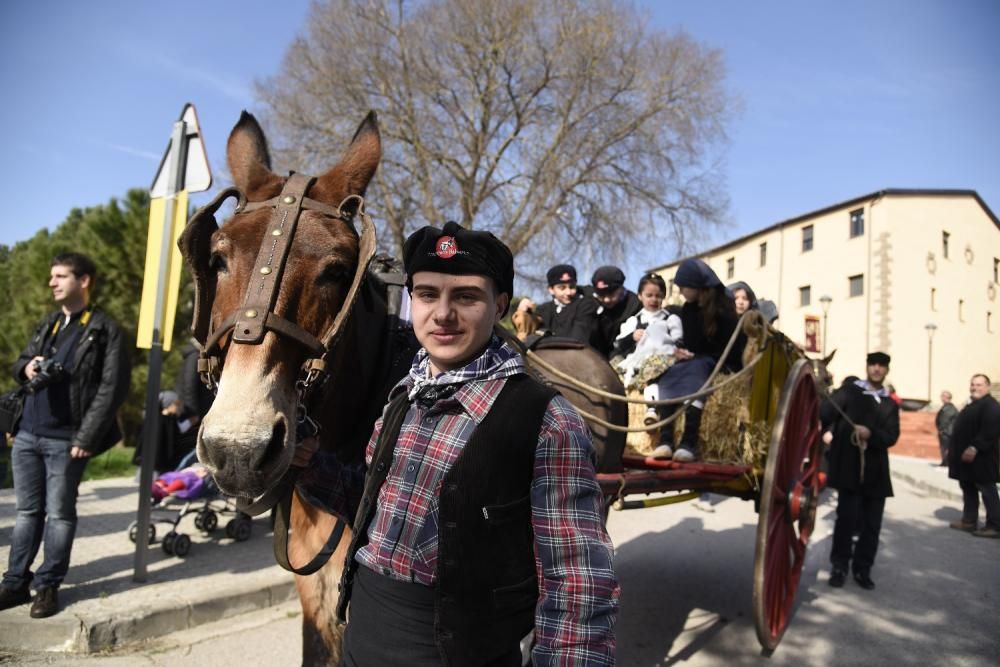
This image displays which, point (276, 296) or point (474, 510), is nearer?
point (474, 510)

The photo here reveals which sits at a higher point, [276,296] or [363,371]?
[276,296]

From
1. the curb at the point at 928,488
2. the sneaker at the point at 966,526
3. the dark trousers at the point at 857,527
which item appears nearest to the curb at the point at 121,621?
the dark trousers at the point at 857,527

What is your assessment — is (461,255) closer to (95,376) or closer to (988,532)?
(95,376)

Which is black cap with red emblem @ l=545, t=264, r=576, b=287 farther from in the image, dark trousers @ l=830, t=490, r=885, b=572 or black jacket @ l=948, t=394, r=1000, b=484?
black jacket @ l=948, t=394, r=1000, b=484

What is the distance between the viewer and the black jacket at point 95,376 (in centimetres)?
426

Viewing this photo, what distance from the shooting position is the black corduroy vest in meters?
1.33

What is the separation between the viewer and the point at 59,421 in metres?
4.26

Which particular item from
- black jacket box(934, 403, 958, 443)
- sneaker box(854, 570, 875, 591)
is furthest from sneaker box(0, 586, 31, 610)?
black jacket box(934, 403, 958, 443)

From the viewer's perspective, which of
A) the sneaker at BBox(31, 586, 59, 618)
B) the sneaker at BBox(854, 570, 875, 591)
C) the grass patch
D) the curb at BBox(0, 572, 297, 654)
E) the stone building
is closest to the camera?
the curb at BBox(0, 572, 297, 654)

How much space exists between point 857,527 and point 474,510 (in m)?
6.28

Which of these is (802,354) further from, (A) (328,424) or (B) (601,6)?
(B) (601,6)

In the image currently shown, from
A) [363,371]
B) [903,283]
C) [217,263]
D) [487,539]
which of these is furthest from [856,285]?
[487,539]

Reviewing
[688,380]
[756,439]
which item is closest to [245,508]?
[688,380]

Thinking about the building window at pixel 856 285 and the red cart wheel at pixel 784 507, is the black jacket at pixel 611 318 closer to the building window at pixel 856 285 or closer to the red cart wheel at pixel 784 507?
the red cart wheel at pixel 784 507
